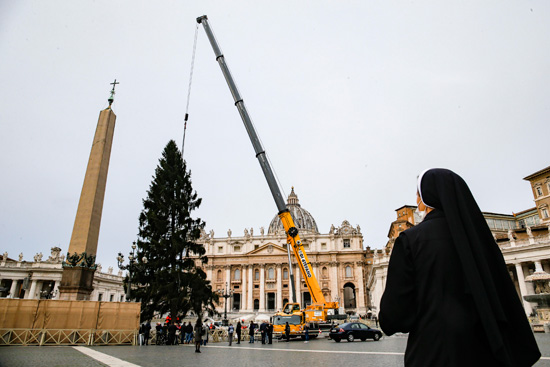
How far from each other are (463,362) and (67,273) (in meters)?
18.6

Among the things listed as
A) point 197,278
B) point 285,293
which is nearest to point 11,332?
point 197,278

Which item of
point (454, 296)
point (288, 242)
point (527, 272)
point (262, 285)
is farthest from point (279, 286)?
point (454, 296)

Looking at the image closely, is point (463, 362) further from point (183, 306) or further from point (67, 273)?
point (183, 306)

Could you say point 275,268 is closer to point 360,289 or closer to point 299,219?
point 360,289

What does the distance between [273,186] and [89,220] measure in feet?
31.0

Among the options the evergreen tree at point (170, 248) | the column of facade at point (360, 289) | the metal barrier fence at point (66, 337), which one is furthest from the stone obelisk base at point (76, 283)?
the column of facade at point (360, 289)

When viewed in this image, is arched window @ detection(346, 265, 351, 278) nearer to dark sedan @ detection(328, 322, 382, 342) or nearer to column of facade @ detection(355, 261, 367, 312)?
column of facade @ detection(355, 261, 367, 312)

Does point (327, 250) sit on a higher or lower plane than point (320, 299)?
higher

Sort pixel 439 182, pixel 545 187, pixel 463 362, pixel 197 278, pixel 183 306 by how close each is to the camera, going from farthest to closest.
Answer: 1. pixel 545 187
2. pixel 197 278
3. pixel 183 306
4. pixel 439 182
5. pixel 463 362

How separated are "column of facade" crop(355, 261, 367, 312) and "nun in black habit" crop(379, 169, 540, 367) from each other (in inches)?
3032

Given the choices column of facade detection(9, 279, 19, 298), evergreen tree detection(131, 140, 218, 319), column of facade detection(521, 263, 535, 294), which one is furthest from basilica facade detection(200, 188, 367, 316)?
evergreen tree detection(131, 140, 218, 319)

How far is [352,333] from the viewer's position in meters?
21.9

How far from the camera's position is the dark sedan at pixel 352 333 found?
853 inches

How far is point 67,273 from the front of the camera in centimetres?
1681
